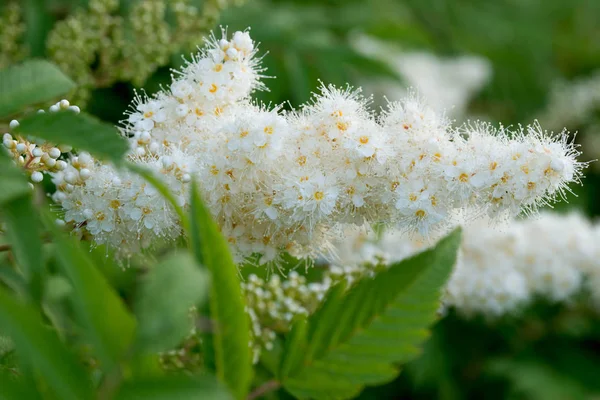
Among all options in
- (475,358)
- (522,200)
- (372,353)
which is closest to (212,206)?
(372,353)

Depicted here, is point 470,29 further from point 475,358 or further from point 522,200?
point 522,200

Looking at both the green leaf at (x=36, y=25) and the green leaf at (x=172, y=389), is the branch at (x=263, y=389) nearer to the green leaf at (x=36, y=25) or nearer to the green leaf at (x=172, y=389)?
the green leaf at (x=172, y=389)

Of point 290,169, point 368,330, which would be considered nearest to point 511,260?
point 290,169

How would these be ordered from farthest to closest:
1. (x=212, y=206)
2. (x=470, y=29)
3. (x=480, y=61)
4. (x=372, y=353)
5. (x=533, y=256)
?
(x=480, y=61) < (x=470, y=29) < (x=533, y=256) < (x=212, y=206) < (x=372, y=353)

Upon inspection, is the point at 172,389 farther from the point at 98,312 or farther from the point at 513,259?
the point at 513,259

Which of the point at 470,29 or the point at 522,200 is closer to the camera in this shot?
the point at 522,200

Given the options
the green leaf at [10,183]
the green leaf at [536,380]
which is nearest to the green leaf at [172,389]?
the green leaf at [10,183]

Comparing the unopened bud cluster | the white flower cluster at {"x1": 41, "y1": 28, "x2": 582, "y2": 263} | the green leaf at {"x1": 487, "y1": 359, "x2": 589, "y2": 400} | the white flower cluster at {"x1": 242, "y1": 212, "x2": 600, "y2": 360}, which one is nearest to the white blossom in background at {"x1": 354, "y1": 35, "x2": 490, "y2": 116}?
the white flower cluster at {"x1": 242, "y1": 212, "x2": 600, "y2": 360}

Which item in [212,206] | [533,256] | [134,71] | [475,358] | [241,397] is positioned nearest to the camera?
[241,397]
